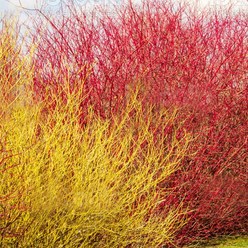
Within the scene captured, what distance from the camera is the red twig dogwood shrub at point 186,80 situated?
30.4 feet

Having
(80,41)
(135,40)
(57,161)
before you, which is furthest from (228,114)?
(57,161)

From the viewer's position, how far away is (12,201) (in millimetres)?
6094

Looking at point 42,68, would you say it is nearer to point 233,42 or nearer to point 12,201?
point 233,42

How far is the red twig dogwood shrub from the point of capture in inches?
365

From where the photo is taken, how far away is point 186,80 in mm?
9680

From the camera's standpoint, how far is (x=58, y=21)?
409 inches

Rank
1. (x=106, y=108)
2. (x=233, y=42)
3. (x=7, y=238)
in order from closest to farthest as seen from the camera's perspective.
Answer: (x=7, y=238) → (x=106, y=108) → (x=233, y=42)

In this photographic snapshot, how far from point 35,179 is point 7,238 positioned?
0.60 metres

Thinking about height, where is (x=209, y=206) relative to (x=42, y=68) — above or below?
below

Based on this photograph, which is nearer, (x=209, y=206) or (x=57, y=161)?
(x=57, y=161)

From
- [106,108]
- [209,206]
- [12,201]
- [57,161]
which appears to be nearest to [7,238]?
[12,201]

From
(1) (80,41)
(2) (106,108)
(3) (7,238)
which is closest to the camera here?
(3) (7,238)

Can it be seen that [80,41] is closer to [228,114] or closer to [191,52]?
[191,52]

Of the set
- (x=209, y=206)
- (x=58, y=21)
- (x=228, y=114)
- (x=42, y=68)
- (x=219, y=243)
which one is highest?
(x=58, y=21)
